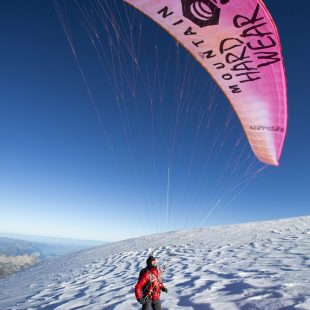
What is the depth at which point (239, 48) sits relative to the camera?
663 cm

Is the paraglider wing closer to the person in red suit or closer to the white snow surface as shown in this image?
the white snow surface

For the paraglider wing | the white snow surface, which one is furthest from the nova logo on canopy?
the white snow surface

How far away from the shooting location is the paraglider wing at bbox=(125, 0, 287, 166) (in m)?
5.88

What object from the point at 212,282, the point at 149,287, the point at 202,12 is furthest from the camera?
the point at 212,282

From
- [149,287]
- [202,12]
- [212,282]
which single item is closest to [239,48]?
[202,12]

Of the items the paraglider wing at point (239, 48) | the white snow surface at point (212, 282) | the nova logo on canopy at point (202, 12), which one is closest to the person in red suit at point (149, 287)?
the white snow surface at point (212, 282)

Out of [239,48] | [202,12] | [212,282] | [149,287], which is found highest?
[202,12]

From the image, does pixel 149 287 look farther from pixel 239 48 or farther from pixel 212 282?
pixel 239 48

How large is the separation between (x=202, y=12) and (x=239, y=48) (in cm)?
113

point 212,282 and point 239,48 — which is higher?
point 239,48

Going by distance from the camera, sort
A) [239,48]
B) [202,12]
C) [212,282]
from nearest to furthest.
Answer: [202,12]
[239,48]
[212,282]

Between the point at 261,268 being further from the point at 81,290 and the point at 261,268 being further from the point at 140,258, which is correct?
the point at 140,258

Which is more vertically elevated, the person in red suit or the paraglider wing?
the paraglider wing

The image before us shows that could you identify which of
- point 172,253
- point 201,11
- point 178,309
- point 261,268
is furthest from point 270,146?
point 172,253
